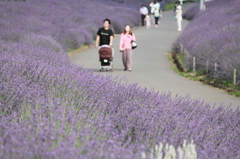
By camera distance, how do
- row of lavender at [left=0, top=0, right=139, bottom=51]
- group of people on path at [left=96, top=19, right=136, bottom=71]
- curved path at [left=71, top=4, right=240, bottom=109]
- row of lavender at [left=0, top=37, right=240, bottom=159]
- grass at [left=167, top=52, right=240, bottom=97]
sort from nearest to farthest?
1. row of lavender at [left=0, top=37, right=240, bottom=159]
2. curved path at [left=71, top=4, right=240, bottom=109]
3. grass at [left=167, top=52, right=240, bottom=97]
4. group of people on path at [left=96, top=19, right=136, bottom=71]
5. row of lavender at [left=0, top=0, right=139, bottom=51]

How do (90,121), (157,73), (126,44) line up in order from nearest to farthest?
1. (90,121)
2. (157,73)
3. (126,44)

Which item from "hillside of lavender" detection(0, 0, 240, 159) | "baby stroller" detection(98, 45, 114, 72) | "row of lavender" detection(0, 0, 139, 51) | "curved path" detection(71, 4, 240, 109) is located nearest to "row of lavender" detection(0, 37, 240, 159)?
"hillside of lavender" detection(0, 0, 240, 159)

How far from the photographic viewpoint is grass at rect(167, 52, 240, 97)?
11.4 meters

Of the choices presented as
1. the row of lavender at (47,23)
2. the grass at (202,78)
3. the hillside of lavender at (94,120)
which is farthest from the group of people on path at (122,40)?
the hillside of lavender at (94,120)

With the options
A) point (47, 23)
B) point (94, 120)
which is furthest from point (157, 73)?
point (94, 120)

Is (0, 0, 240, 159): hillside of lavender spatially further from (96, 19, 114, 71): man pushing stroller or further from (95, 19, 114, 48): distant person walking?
(95, 19, 114, 48): distant person walking

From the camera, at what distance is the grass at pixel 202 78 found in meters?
11.4

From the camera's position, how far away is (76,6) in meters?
32.2

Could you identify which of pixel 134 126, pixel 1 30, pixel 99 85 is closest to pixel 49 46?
pixel 1 30

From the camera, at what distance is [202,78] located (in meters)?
13.5

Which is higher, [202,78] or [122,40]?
[122,40]

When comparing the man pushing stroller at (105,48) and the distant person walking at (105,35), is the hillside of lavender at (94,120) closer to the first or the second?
the man pushing stroller at (105,48)

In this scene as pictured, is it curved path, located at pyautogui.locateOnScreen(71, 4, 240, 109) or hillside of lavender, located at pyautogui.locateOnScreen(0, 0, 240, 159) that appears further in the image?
curved path, located at pyautogui.locateOnScreen(71, 4, 240, 109)

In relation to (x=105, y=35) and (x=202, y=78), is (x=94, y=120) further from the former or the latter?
(x=105, y=35)
